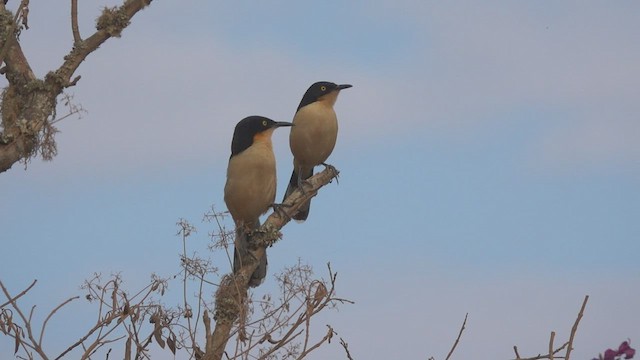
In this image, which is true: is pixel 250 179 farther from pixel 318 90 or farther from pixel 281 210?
pixel 318 90

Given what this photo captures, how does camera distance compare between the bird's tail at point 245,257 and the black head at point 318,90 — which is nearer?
the bird's tail at point 245,257

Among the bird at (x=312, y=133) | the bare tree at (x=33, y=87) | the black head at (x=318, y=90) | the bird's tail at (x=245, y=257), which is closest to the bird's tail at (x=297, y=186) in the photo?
the bird at (x=312, y=133)

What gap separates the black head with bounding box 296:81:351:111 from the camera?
8.92 m

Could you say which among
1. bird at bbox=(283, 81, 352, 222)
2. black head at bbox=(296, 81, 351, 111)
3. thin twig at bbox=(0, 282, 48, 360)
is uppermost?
black head at bbox=(296, 81, 351, 111)

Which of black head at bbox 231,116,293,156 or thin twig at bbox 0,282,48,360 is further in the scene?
black head at bbox 231,116,293,156

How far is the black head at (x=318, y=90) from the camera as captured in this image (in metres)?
8.92

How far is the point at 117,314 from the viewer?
509 cm

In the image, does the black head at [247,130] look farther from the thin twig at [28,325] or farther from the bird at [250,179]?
the thin twig at [28,325]

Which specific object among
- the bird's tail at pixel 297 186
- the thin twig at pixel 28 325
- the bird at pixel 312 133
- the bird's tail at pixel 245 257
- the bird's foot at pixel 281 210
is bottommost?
the thin twig at pixel 28 325

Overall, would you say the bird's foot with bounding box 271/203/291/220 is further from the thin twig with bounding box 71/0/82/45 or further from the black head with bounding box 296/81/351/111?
the black head with bounding box 296/81/351/111

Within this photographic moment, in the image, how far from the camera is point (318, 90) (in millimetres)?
8922

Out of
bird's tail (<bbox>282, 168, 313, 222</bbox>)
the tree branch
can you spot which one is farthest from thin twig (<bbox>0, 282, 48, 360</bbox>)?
bird's tail (<bbox>282, 168, 313, 222</bbox>)

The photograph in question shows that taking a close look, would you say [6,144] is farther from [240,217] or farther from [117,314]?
[240,217]

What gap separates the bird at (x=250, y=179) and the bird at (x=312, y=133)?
1.41 m
